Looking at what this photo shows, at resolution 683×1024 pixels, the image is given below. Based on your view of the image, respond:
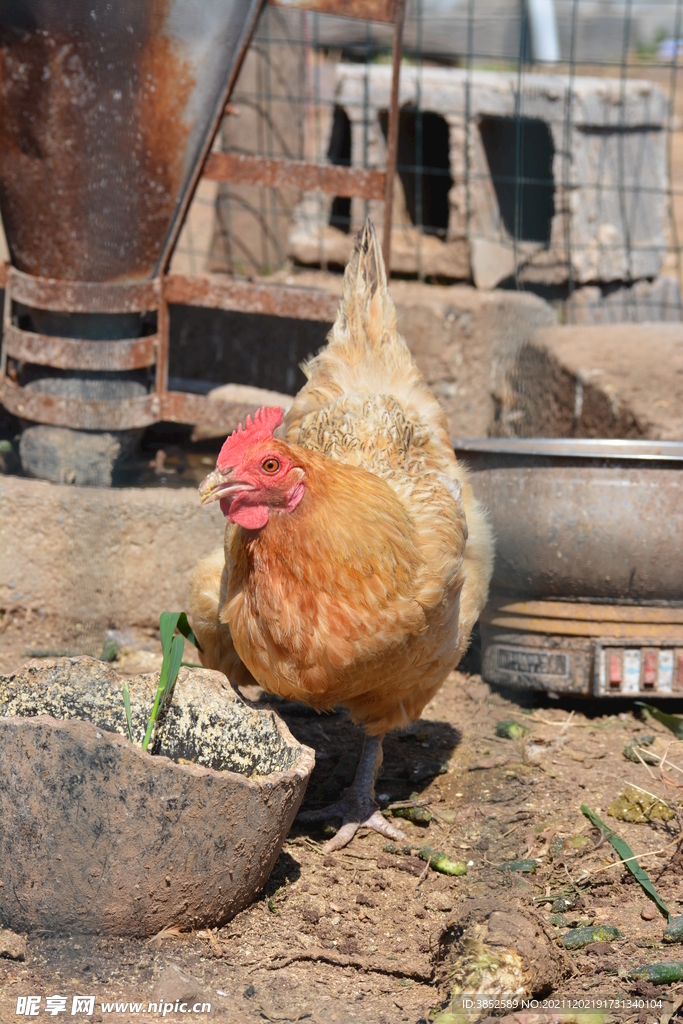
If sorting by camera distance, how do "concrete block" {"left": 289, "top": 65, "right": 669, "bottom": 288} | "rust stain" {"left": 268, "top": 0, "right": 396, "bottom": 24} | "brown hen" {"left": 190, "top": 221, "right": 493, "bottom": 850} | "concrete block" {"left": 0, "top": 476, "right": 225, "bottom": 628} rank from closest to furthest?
1. "brown hen" {"left": 190, "top": 221, "right": 493, "bottom": 850}
2. "concrete block" {"left": 0, "top": 476, "right": 225, "bottom": 628}
3. "rust stain" {"left": 268, "top": 0, "right": 396, "bottom": 24}
4. "concrete block" {"left": 289, "top": 65, "right": 669, "bottom": 288}

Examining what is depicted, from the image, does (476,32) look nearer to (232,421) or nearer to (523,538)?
(232,421)

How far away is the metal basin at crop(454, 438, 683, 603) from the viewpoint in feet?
10.1

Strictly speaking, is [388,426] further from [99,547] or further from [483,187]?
[483,187]

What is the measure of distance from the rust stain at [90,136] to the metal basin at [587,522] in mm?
1512

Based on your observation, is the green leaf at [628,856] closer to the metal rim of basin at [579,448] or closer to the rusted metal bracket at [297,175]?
the metal rim of basin at [579,448]

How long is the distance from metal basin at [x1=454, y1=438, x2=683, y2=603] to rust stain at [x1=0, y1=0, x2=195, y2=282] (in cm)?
151

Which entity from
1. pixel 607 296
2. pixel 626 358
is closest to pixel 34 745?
pixel 626 358

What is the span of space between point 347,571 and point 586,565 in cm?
117

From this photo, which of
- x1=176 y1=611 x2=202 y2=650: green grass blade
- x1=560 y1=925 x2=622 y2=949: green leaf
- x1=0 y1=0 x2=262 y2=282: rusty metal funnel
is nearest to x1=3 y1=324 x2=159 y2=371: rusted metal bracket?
x1=0 y1=0 x2=262 y2=282: rusty metal funnel

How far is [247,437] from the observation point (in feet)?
7.26

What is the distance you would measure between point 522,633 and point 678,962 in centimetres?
135

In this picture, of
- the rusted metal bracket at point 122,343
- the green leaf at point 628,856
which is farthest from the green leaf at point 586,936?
the rusted metal bracket at point 122,343

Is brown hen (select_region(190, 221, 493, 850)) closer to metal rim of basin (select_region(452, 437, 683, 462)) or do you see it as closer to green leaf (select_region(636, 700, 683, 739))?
metal rim of basin (select_region(452, 437, 683, 462))

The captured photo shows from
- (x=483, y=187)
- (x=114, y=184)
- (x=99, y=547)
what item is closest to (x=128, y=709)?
(x=99, y=547)
